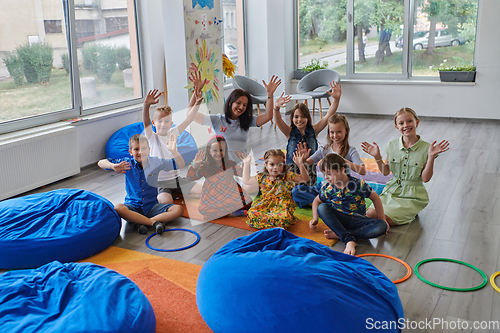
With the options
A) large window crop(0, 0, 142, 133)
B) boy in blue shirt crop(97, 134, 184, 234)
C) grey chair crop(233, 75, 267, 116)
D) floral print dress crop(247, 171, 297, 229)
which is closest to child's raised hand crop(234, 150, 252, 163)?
floral print dress crop(247, 171, 297, 229)

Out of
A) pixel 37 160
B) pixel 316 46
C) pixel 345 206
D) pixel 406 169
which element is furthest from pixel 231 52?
pixel 345 206

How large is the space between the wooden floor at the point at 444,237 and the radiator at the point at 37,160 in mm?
133

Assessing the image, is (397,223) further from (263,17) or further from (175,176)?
(263,17)

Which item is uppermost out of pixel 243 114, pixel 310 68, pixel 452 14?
pixel 452 14

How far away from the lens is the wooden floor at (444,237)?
2432 mm

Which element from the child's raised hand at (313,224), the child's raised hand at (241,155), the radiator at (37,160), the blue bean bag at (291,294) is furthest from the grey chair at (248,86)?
the blue bean bag at (291,294)

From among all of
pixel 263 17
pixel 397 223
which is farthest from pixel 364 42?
pixel 397 223

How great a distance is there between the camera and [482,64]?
22.8 ft

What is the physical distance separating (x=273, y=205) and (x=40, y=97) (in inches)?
117

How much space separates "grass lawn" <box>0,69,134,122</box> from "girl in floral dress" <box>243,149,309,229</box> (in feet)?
8.85

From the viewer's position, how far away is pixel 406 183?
3.58 meters

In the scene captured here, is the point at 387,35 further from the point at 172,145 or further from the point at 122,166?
the point at 122,166

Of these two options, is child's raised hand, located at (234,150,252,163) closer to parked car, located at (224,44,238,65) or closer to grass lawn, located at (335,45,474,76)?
parked car, located at (224,44,238,65)

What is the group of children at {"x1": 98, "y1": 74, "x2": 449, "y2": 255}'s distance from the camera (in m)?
3.21
